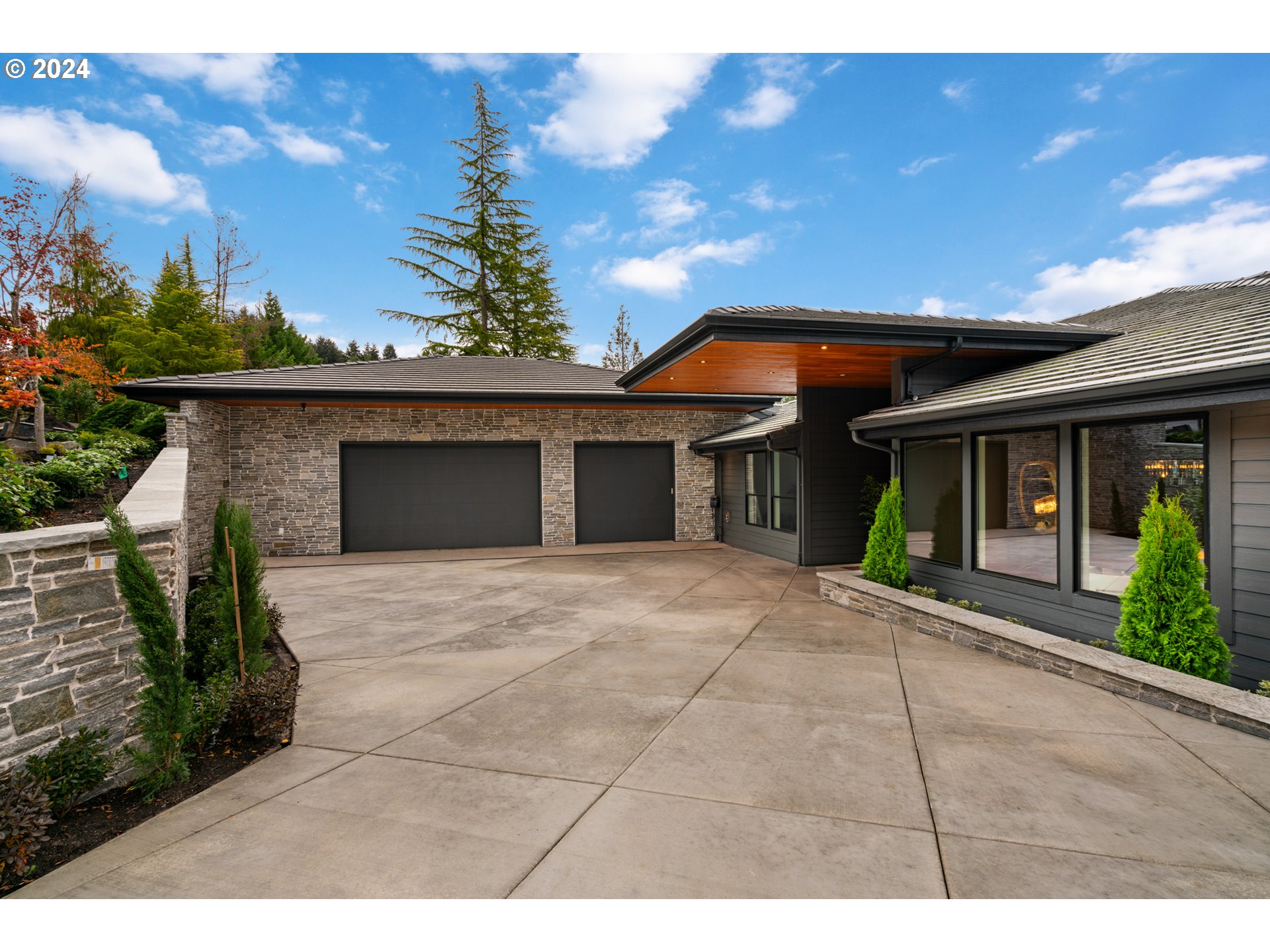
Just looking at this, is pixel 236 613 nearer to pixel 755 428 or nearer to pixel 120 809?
pixel 120 809

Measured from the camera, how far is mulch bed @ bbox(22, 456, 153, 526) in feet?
14.1

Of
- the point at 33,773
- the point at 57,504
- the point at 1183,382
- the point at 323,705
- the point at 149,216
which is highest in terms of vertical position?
the point at 149,216

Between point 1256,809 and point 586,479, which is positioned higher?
point 586,479

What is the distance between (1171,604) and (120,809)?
6.43 metres

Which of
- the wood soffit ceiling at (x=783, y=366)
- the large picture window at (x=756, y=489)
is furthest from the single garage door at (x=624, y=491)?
the wood soffit ceiling at (x=783, y=366)

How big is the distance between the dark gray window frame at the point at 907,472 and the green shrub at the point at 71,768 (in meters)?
7.35

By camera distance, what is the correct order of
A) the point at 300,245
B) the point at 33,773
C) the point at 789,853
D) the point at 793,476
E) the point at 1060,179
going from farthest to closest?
the point at 300,245 < the point at 1060,179 < the point at 793,476 < the point at 33,773 < the point at 789,853

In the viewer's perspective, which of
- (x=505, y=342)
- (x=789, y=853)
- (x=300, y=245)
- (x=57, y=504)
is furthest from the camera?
(x=505, y=342)

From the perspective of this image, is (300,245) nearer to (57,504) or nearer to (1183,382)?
(57,504)

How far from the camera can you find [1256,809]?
260 cm

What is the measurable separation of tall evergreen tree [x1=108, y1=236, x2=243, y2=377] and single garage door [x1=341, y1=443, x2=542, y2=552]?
11.8 metres

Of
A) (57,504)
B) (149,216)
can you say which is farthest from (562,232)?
(57,504)

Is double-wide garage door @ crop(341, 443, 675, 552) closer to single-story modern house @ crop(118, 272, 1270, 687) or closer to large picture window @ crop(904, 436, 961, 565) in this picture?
single-story modern house @ crop(118, 272, 1270, 687)

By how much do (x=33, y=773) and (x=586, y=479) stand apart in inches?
405
